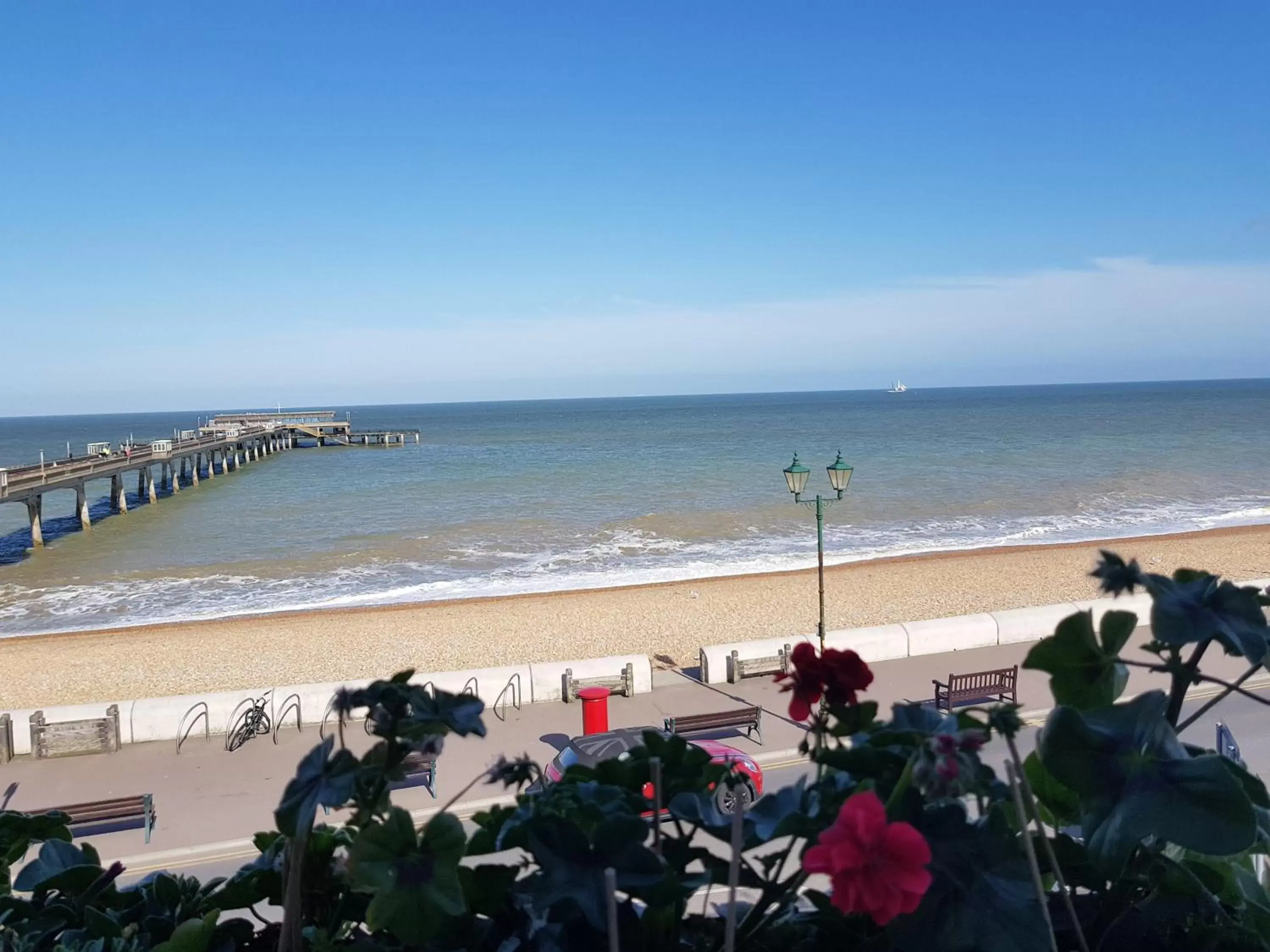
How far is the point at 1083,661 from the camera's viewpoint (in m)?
1.31

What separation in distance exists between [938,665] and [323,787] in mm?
14656

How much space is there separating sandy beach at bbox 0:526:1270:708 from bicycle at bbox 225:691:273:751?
4250 millimetres

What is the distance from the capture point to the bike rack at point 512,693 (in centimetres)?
1302

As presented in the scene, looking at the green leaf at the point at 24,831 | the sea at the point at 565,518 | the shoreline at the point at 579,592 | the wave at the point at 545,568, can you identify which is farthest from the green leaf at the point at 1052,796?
the sea at the point at 565,518

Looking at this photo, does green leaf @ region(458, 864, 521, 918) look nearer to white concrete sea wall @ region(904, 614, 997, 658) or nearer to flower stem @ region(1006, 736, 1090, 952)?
flower stem @ region(1006, 736, 1090, 952)

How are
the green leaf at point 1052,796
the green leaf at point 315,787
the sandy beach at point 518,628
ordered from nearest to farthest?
the green leaf at point 315,787 < the green leaf at point 1052,796 < the sandy beach at point 518,628

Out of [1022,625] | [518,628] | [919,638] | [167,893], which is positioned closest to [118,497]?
[518,628]

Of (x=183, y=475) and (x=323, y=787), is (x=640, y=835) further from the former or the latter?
(x=183, y=475)

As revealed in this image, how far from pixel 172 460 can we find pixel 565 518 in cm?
2891

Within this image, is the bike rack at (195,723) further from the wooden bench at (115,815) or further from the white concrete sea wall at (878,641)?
the white concrete sea wall at (878,641)

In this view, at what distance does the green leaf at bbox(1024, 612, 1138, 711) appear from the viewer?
1.29 metres

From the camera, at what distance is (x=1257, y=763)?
9.34 metres

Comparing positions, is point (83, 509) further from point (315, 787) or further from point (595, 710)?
point (315, 787)

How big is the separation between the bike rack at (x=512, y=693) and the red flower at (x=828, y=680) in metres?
12.2
